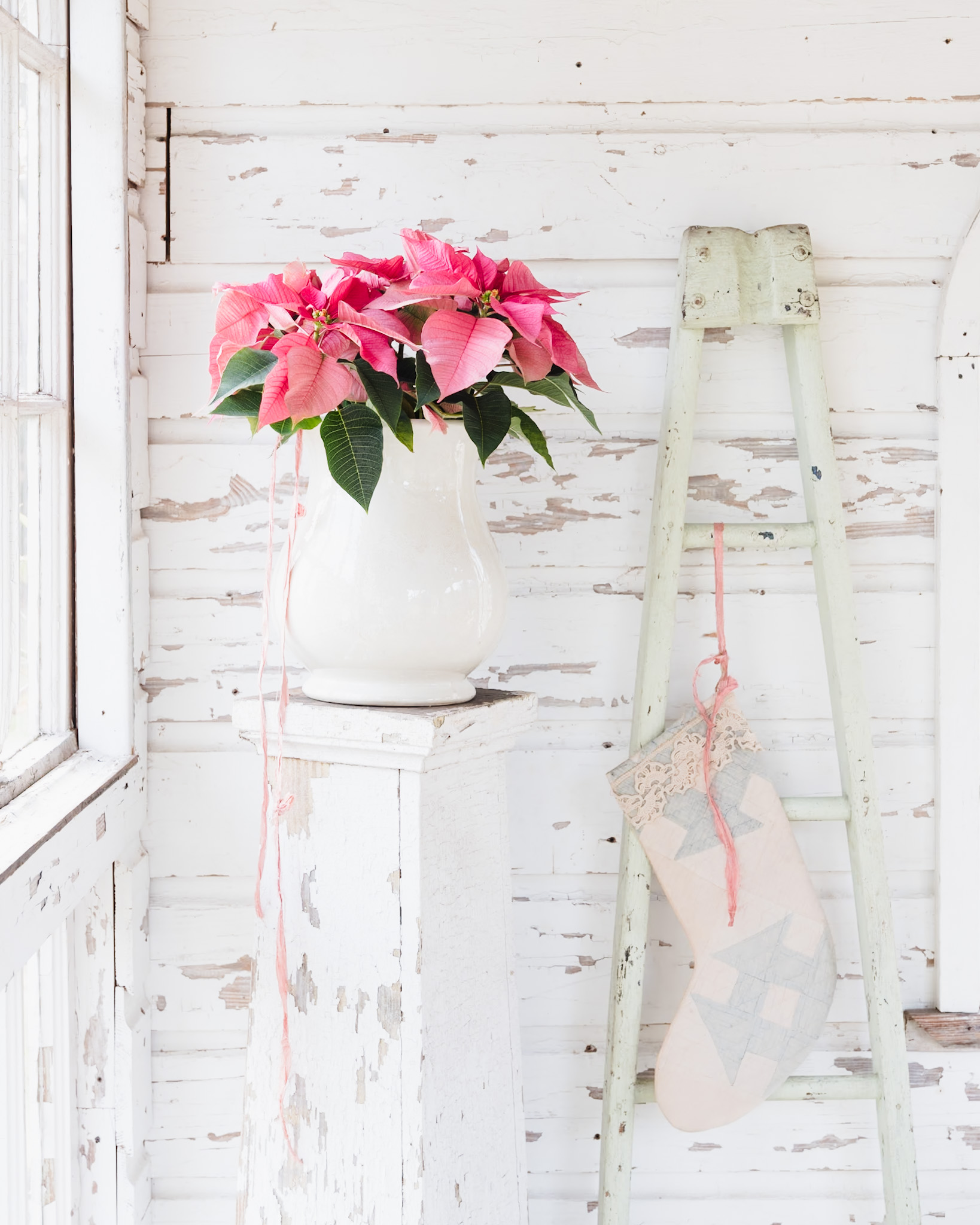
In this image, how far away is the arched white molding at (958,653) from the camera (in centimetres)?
116

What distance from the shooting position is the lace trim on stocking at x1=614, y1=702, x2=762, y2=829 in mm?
1094

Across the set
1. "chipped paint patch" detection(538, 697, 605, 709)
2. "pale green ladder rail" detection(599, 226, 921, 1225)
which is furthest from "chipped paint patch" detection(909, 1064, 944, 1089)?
"chipped paint patch" detection(538, 697, 605, 709)

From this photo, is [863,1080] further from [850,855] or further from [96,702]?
[96,702]

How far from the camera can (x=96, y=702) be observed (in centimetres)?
112

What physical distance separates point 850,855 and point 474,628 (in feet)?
1.96

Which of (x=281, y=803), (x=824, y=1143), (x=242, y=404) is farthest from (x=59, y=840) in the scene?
(x=824, y=1143)

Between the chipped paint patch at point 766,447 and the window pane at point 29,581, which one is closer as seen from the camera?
the window pane at point 29,581

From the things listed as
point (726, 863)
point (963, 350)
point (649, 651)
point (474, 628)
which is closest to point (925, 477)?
point (963, 350)

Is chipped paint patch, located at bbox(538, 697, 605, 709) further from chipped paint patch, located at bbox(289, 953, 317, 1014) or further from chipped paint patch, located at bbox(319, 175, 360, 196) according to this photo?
chipped paint patch, located at bbox(319, 175, 360, 196)

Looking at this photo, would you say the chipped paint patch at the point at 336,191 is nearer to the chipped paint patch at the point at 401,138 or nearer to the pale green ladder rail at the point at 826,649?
the chipped paint patch at the point at 401,138

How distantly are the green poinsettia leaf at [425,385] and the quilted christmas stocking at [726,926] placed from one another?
1.47ft

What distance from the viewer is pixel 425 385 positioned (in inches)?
31.3

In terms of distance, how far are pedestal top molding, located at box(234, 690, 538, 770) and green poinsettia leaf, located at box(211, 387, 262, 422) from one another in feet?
0.87

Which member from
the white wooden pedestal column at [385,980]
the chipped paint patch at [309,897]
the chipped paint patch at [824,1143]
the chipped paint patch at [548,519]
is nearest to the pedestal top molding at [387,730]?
the white wooden pedestal column at [385,980]
